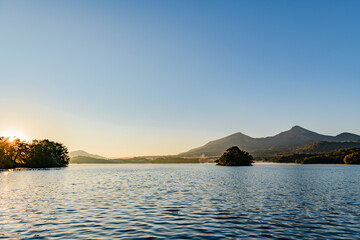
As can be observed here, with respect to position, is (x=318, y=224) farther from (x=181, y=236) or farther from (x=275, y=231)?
(x=181, y=236)

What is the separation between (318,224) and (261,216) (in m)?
6.34

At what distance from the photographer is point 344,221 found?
30469mm

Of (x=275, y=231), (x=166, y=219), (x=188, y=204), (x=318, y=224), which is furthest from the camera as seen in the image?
(x=188, y=204)

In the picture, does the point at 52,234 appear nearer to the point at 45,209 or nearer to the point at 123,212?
the point at 123,212

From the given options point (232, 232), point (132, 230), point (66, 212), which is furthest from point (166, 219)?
point (66, 212)

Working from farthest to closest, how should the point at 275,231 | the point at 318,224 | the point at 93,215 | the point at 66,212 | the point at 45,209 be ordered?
1. the point at 45,209
2. the point at 66,212
3. the point at 93,215
4. the point at 318,224
5. the point at 275,231

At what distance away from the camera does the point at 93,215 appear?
34031 mm

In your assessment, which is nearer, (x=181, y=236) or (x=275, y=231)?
(x=181, y=236)

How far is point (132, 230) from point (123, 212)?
9.91 m

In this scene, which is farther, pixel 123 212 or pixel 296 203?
pixel 296 203

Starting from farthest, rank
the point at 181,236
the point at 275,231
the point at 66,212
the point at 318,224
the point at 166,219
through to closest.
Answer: the point at 66,212
the point at 166,219
the point at 318,224
the point at 275,231
the point at 181,236

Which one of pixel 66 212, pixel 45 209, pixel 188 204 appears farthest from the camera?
pixel 188 204

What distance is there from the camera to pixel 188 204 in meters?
42.3

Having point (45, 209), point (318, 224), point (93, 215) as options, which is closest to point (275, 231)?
point (318, 224)
